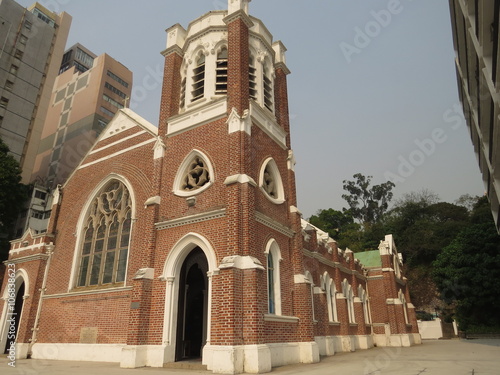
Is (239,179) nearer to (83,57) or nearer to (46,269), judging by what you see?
(46,269)

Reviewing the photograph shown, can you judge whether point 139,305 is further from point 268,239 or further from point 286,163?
point 286,163

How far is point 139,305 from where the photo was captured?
12.3 m

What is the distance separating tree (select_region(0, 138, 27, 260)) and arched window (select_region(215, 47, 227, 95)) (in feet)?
79.5

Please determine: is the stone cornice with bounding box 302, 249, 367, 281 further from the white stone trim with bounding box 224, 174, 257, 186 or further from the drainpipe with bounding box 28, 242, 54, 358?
the drainpipe with bounding box 28, 242, 54, 358

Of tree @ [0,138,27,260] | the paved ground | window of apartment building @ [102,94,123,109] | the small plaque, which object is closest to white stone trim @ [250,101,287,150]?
the paved ground

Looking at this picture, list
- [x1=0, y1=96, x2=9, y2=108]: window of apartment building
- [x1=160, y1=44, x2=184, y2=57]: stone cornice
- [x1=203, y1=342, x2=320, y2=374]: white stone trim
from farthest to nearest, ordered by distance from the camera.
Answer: [x1=0, y1=96, x2=9, y2=108]: window of apartment building, [x1=160, y1=44, x2=184, y2=57]: stone cornice, [x1=203, y1=342, x2=320, y2=374]: white stone trim

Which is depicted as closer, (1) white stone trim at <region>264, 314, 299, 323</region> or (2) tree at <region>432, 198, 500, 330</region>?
(1) white stone trim at <region>264, 314, 299, 323</region>

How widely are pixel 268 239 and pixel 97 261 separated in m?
8.16

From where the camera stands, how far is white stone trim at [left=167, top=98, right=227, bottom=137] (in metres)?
14.2

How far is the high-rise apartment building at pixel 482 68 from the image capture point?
8055 millimetres

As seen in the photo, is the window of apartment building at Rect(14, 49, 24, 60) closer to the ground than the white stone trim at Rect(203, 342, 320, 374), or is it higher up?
higher up

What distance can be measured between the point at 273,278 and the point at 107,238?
7.92m

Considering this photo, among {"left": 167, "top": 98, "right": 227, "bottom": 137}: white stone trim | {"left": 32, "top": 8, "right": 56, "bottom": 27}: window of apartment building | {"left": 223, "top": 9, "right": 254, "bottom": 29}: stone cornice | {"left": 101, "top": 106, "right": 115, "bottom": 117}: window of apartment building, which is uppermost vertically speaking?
{"left": 32, "top": 8, "right": 56, "bottom": 27}: window of apartment building

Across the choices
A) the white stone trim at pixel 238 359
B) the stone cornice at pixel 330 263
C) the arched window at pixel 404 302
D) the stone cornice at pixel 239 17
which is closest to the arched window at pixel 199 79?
the stone cornice at pixel 239 17
